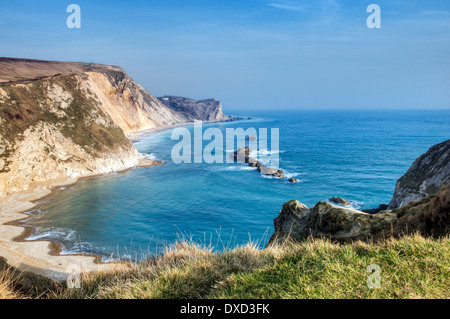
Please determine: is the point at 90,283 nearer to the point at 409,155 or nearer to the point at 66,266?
the point at 66,266

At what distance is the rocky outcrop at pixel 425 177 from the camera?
72.4 ft

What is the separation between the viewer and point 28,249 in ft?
73.7

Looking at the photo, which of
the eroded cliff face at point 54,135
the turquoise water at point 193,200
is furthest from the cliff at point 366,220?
the eroded cliff face at point 54,135

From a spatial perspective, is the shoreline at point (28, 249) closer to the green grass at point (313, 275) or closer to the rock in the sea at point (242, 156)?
the green grass at point (313, 275)

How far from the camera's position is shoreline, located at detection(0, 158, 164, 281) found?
19.2m

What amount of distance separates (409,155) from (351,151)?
12.7 meters

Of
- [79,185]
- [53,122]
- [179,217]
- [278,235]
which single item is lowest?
[179,217]

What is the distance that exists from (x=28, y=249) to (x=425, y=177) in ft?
108

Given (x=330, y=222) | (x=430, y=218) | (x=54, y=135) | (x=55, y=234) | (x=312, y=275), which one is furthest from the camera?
(x=54, y=135)

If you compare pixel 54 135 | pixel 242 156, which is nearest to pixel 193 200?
pixel 54 135

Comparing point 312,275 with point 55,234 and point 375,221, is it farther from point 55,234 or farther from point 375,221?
point 55,234

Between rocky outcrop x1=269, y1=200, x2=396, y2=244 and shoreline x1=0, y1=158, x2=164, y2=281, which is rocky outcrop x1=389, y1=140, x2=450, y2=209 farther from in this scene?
shoreline x1=0, y1=158, x2=164, y2=281
